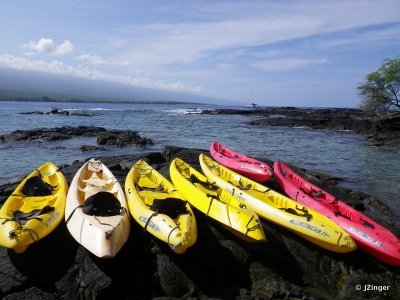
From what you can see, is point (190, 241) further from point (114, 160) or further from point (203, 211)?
point (114, 160)

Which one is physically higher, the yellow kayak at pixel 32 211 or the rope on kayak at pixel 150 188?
the rope on kayak at pixel 150 188

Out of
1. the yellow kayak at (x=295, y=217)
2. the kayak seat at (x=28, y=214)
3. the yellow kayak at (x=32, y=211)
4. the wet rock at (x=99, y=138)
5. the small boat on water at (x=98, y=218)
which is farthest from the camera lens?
the wet rock at (x=99, y=138)

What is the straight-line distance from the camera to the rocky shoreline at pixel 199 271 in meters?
5.68

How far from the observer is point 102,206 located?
287 inches

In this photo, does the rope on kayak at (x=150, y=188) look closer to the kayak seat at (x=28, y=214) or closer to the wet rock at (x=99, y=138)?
the kayak seat at (x=28, y=214)

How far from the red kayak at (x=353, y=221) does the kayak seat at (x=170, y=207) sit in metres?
3.62

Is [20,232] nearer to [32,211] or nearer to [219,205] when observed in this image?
[32,211]

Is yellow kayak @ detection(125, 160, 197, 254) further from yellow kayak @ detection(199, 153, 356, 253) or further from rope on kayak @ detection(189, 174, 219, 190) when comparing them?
yellow kayak @ detection(199, 153, 356, 253)

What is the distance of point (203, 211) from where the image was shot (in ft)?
24.8

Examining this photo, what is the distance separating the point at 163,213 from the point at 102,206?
1405 millimetres

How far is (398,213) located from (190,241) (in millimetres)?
7676

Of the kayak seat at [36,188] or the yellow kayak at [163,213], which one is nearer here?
the yellow kayak at [163,213]

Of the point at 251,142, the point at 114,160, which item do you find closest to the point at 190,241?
the point at 114,160

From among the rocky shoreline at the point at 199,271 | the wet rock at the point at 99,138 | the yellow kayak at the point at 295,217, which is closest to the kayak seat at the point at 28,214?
the rocky shoreline at the point at 199,271
